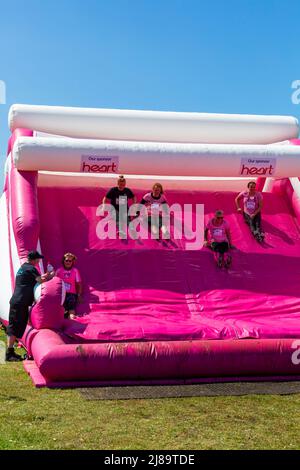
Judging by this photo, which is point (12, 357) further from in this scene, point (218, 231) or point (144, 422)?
point (218, 231)

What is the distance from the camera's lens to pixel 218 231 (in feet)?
26.2

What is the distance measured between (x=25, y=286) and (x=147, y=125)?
3.88 m

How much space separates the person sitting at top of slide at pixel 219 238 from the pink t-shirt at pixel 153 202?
2.26 ft

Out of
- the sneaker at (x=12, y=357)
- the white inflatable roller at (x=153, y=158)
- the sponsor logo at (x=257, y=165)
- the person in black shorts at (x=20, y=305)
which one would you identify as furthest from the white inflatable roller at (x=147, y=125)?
the sneaker at (x=12, y=357)

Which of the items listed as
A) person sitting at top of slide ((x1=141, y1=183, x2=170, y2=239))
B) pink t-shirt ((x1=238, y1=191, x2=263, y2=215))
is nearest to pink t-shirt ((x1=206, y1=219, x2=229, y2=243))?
person sitting at top of slide ((x1=141, y1=183, x2=170, y2=239))

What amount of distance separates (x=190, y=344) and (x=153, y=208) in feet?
11.3

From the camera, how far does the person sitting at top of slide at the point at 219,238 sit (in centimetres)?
777

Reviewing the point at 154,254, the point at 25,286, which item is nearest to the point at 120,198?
the point at 154,254

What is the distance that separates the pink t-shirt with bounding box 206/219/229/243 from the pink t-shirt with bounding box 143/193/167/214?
703 mm

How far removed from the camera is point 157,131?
9.12 meters

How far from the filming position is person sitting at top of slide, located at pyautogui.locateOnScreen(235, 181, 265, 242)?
27.7 ft

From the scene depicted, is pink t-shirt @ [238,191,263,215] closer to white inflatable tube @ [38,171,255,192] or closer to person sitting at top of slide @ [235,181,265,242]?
person sitting at top of slide @ [235,181,265,242]
